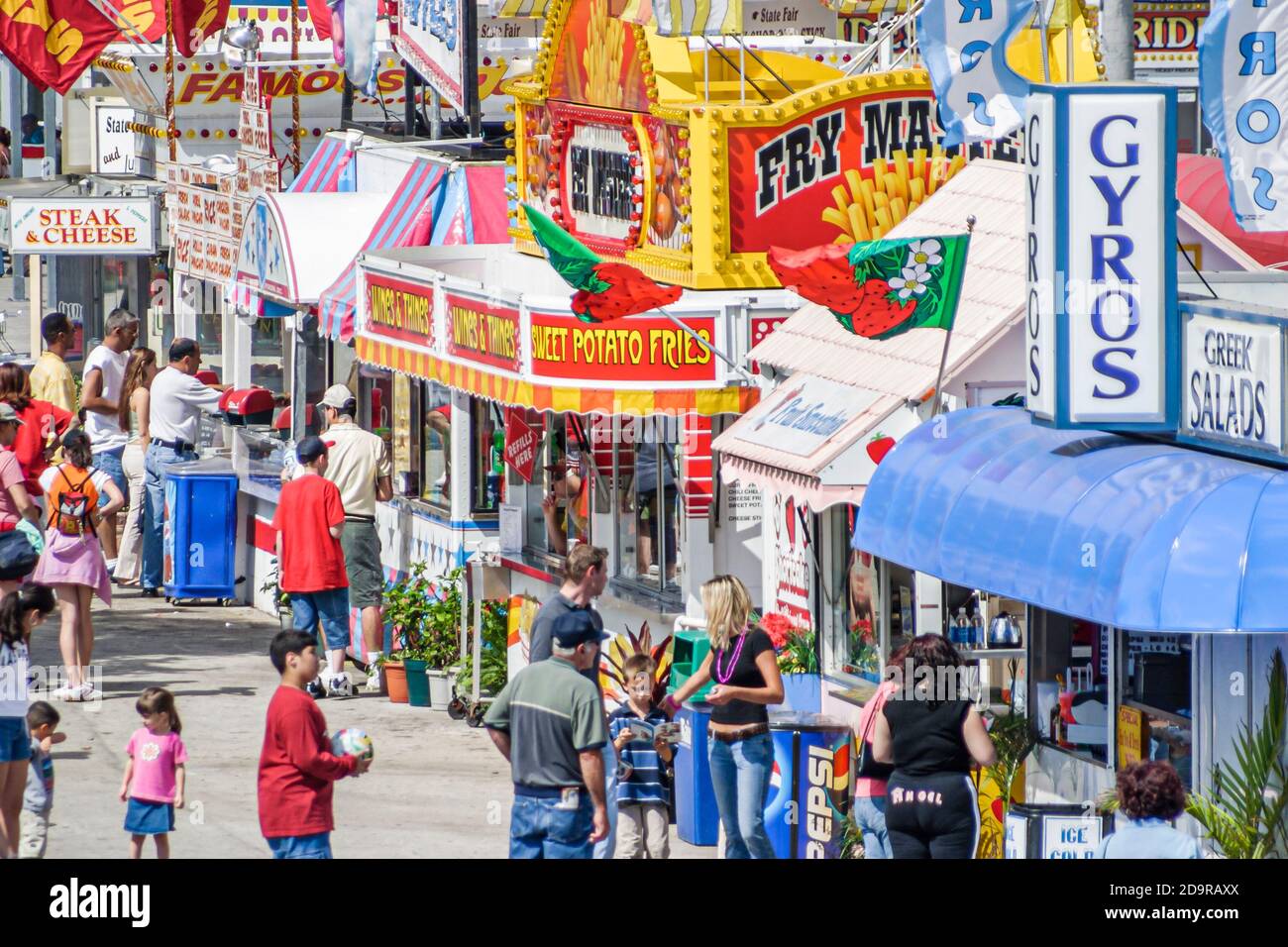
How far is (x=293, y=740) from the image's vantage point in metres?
8.99

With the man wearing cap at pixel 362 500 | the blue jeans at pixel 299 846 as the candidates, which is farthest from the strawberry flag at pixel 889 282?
the man wearing cap at pixel 362 500

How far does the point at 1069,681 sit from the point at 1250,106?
292cm

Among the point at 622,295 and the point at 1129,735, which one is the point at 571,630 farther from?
the point at 622,295

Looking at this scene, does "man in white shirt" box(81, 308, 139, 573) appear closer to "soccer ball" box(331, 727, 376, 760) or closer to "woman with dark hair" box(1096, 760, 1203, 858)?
"soccer ball" box(331, 727, 376, 760)

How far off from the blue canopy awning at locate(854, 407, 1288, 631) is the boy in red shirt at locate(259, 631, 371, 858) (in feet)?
9.11

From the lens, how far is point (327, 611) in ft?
49.7

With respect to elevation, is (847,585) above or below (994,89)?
below

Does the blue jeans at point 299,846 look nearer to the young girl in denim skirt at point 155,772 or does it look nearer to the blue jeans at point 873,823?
the young girl in denim skirt at point 155,772

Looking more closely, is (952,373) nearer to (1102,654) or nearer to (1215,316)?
(1102,654)

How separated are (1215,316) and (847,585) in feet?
12.1

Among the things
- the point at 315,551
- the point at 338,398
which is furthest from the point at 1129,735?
the point at 338,398

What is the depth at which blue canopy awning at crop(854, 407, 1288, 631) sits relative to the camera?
28.2 ft

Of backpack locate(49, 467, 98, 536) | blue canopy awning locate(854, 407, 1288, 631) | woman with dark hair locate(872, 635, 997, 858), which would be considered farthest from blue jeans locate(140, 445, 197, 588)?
woman with dark hair locate(872, 635, 997, 858)

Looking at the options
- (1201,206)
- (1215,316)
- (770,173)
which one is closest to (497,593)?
(770,173)
